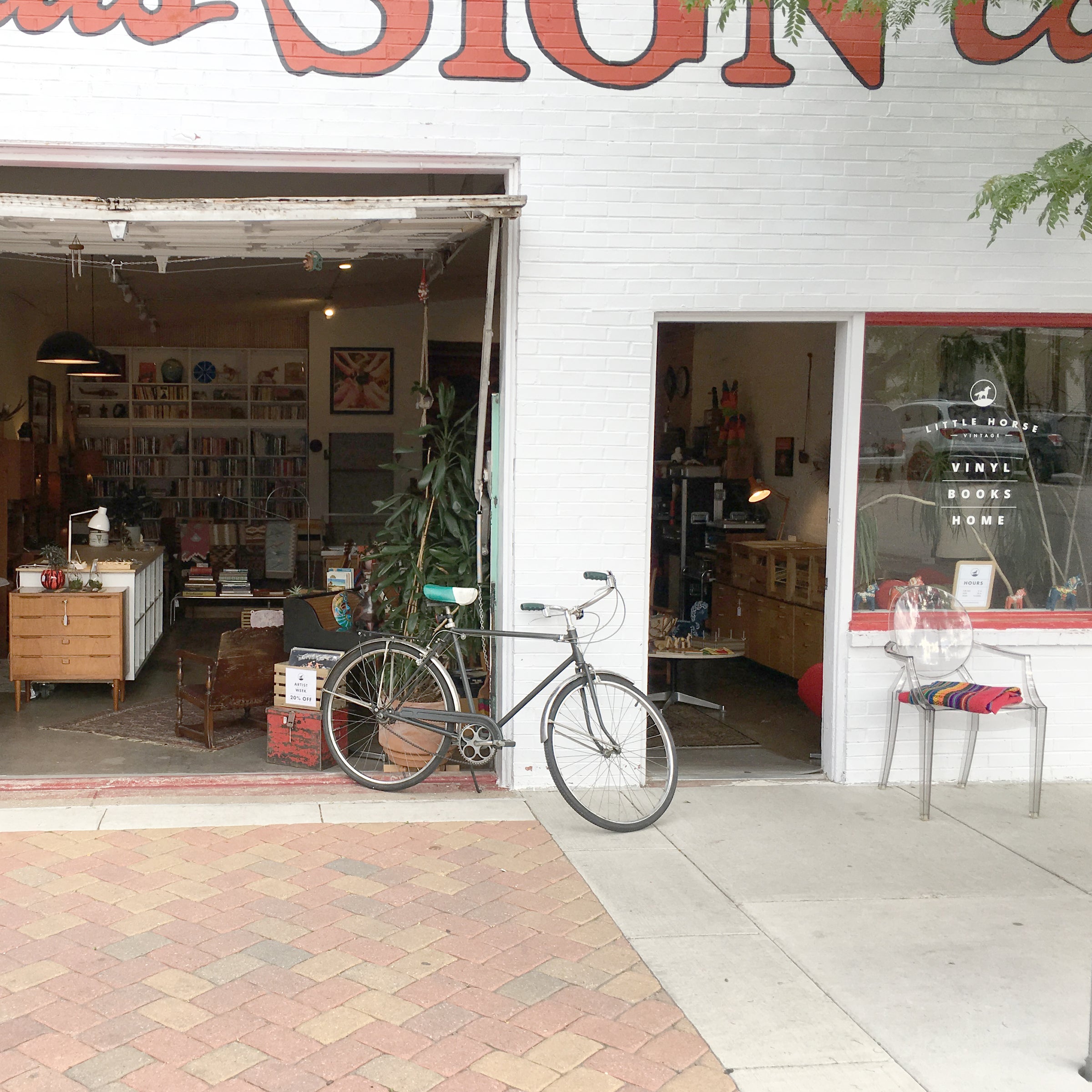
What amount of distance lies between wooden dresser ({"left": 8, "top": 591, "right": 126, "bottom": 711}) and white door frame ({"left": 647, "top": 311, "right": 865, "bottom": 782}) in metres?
3.52

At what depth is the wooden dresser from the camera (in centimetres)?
667

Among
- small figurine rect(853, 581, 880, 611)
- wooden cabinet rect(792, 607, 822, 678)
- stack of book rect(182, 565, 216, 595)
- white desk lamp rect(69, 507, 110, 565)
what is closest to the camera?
small figurine rect(853, 581, 880, 611)

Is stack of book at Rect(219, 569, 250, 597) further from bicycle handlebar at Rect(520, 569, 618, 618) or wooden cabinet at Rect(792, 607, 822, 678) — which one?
bicycle handlebar at Rect(520, 569, 618, 618)

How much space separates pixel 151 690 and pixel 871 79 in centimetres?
558

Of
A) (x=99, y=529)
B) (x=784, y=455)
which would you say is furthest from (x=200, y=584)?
(x=784, y=455)

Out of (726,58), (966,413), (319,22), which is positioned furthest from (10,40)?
(966,413)

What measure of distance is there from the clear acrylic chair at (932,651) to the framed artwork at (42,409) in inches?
334

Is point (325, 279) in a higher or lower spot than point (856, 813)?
higher

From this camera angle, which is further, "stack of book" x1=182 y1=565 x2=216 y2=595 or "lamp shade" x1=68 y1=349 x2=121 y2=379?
"lamp shade" x1=68 y1=349 x2=121 y2=379

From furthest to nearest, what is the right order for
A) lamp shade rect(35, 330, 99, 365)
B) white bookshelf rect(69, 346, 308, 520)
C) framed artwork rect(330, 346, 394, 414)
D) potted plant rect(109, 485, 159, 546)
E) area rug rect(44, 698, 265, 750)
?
1. framed artwork rect(330, 346, 394, 414)
2. white bookshelf rect(69, 346, 308, 520)
3. potted plant rect(109, 485, 159, 546)
4. lamp shade rect(35, 330, 99, 365)
5. area rug rect(44, 698, 265, 750)

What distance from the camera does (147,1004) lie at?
120 inches

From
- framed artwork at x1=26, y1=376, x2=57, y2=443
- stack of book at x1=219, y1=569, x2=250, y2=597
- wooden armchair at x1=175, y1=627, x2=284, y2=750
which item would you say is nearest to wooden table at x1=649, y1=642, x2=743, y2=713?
wooden armchair at x1=175, y1=627, x2=284, y2=750

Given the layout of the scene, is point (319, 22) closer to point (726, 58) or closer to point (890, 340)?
point (726, 58)

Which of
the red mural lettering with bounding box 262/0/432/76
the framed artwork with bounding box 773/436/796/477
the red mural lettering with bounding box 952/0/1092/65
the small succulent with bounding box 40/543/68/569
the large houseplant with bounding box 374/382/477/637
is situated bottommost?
the small succulent with bounding box 40/543/68/569
